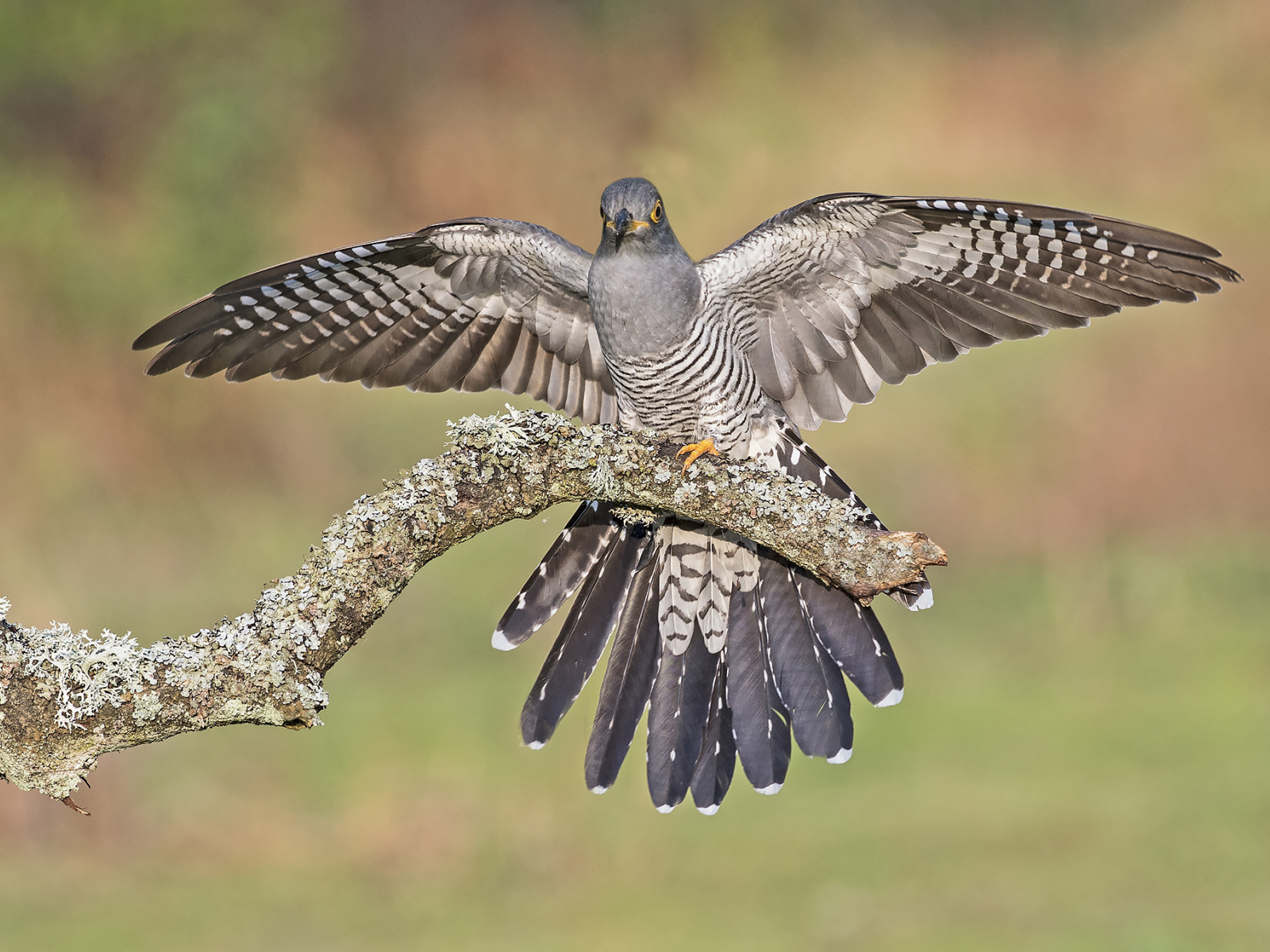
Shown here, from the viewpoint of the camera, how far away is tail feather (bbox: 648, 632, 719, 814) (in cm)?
304

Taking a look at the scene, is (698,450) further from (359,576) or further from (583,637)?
(359,576)

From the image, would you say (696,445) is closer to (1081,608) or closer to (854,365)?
(854,365)

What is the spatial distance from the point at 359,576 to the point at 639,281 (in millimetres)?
1124

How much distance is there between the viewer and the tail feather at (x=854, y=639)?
291cm

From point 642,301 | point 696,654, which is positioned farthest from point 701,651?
point 642,301

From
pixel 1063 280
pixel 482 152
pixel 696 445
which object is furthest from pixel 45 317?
pixel 1063 280

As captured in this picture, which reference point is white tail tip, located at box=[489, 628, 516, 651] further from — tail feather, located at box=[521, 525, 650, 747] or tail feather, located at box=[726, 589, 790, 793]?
tail feather, located at box=[726, 589, 790, 793]

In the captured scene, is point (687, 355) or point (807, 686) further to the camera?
point (807, 686)

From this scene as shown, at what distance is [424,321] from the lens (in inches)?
124

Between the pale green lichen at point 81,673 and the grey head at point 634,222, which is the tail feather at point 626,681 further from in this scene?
the pale green lichen at point 81,673

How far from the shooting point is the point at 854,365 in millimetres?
3109

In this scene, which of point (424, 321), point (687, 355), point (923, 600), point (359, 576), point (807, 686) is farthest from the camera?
point (424, 321)

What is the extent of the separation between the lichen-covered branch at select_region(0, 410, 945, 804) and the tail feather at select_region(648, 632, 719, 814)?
752 mm

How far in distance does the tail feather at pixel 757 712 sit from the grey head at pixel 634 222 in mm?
1020
